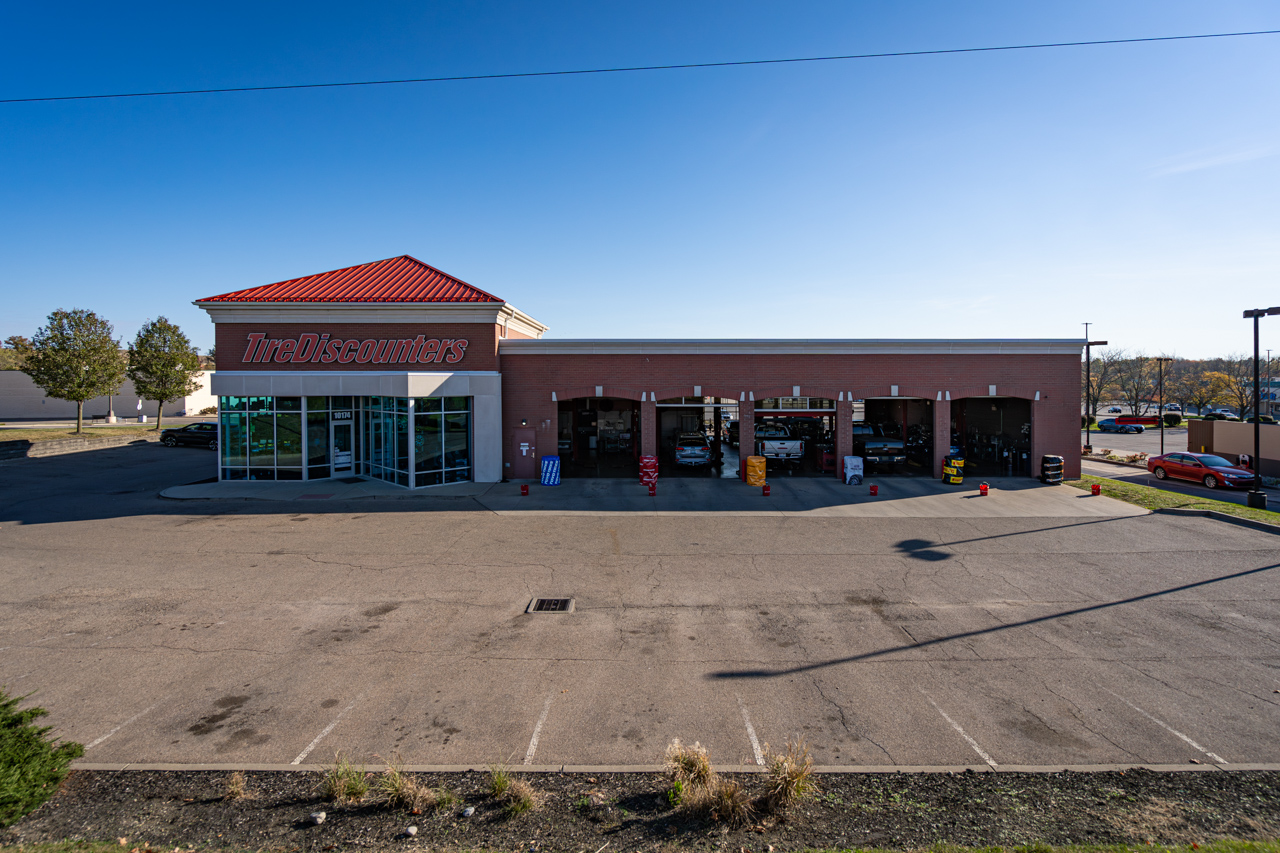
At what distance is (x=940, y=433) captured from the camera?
23734 mm

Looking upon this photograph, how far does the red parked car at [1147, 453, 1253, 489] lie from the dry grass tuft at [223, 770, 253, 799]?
3173 cm

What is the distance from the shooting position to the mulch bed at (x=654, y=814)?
15.3 ft

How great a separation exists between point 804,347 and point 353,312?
17647 mm

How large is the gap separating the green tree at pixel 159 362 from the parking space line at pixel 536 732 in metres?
47.2

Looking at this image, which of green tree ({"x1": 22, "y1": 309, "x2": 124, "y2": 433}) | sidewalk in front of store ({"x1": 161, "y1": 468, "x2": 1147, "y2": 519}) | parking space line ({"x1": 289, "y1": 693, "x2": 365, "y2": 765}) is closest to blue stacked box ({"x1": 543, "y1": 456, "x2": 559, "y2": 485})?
sidewalk in front of store ({"x1": 161, "y1": 468, "x2": 1147, "y2": 519})

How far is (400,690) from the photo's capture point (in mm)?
7105

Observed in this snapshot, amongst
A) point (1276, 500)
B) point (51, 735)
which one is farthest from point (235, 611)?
A: point (1276, 500)

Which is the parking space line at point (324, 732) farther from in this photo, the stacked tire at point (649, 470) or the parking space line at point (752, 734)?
the stacked tire at point (649, 470)

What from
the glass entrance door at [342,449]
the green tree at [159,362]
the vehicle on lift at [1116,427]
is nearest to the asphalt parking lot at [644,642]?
the glass entrance door at [342,449]

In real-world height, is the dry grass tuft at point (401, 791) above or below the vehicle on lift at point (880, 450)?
below

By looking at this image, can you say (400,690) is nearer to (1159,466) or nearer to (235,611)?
(235,611)

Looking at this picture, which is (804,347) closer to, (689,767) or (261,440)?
(689,767)

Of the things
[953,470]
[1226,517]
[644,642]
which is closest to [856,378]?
[953,470]

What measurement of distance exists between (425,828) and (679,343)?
20.1 meters
